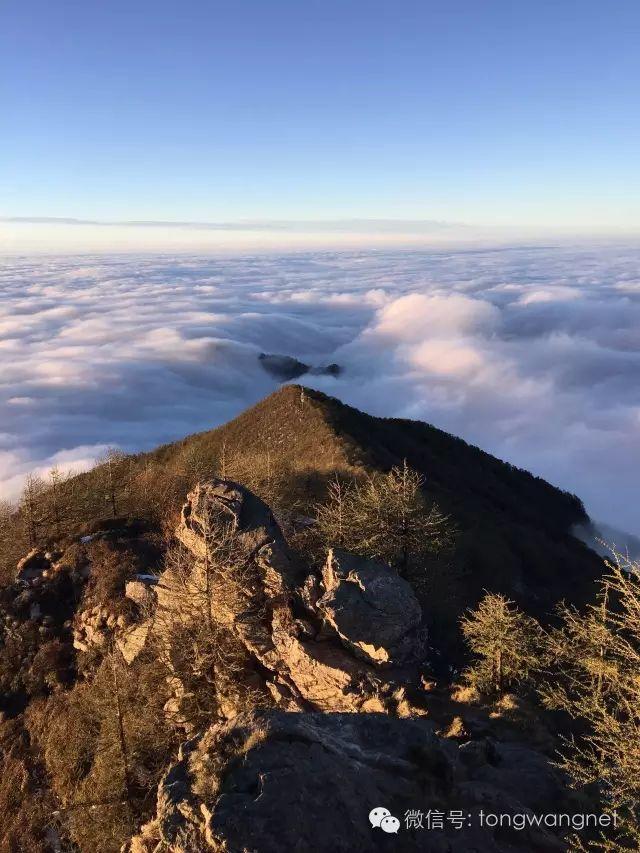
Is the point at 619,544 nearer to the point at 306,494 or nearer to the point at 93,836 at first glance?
the point at 306,494

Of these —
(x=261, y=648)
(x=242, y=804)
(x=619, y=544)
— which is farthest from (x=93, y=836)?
(x=619, y=544)

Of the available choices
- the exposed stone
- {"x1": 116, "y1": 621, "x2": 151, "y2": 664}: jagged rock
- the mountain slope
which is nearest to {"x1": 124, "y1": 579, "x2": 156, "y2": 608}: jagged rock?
{"x1": 116, "y1": 621, "x2": 151, "y2": 664}: jagged rock

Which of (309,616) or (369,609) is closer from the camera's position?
(369,609)

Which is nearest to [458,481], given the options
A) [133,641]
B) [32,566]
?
[32,566]

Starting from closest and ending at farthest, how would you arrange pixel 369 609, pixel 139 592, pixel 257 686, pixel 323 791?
pixel 323 791
pixel 369 609
pixel 257 686
pixel 139 592

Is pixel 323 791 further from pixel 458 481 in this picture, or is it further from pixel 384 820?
pixel 458 481

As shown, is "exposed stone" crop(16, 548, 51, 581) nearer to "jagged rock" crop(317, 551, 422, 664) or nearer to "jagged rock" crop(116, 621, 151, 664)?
"jagged rock" crop(116, 621, 151, 664)

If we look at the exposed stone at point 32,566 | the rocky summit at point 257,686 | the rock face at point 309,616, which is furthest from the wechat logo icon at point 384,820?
the exposed stone at point 32,566
